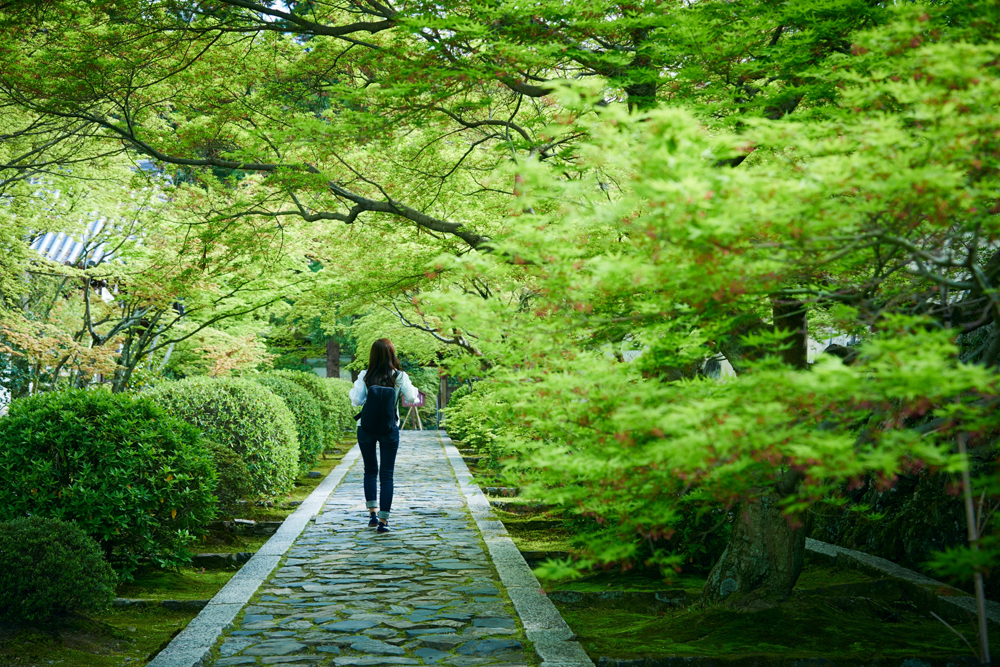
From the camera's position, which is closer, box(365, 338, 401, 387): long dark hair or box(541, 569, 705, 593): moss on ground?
box(541, 569, 705, 593): moss on ground

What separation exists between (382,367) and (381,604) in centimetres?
325

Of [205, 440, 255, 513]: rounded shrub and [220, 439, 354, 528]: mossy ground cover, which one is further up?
[205, 440, 255, 513]: rounded shrub

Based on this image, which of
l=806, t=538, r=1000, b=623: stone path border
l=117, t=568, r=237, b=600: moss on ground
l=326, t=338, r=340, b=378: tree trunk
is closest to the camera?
l=806, t=538, r=1000, b=623: stone path border

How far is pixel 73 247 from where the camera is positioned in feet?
70.5

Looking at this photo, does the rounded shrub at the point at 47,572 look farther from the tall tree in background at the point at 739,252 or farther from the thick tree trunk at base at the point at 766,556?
the thick tree trunk at base at the point at 766,556

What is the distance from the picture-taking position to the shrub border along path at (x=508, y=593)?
4.89 meters

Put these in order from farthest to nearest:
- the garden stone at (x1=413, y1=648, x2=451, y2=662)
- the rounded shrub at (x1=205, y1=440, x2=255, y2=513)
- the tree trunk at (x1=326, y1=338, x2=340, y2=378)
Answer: the tree trunk at (x1=326, y1=338, x2=340, y2=378)
the rounded shrub at (x1=205, y1=440, x2=255, y2=513)
the garden stone at (x1=413, y1=648, x2=451, y2=662)

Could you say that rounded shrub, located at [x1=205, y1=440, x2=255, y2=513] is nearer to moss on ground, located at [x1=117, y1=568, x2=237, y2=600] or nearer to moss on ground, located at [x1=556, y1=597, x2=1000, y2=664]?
moss on ground, located at [x1=117, y1=568, x2=237, y2=600]

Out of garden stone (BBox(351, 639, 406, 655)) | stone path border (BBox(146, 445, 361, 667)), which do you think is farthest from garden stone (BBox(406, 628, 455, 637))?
stone path border (BBox(146, 445, 361, 667))

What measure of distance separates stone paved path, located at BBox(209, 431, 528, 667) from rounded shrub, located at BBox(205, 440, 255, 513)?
1.00 m

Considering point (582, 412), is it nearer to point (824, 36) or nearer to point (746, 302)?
point (746, 302)

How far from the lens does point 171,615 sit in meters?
6.33

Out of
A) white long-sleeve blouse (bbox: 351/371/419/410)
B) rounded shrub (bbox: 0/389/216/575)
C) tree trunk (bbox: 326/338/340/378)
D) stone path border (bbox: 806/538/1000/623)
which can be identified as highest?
tree trunk (bbox: 326/338/340/378)

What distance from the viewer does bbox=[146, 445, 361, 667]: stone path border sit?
191 inches
